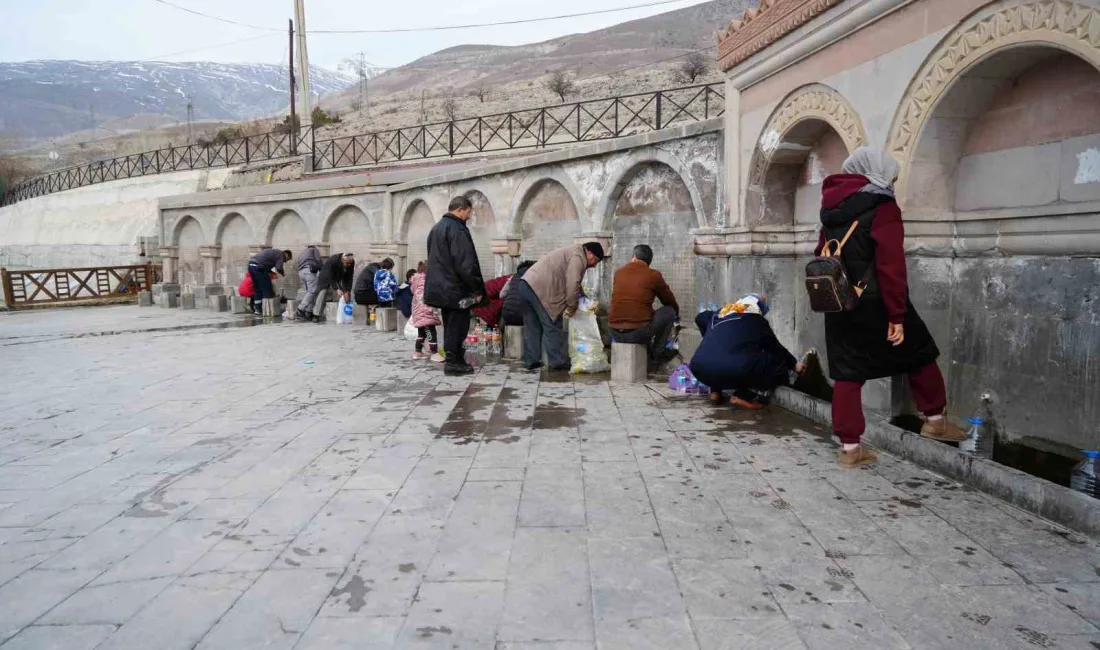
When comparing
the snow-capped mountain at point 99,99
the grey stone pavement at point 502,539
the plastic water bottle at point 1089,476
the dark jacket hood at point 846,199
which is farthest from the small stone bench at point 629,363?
the snow-capped mountain at point 99,99

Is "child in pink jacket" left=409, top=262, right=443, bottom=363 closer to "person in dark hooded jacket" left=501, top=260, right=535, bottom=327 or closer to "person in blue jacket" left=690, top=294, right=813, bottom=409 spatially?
"person in dark hooded jacket" left=501, top=260, right=535, bottom=327

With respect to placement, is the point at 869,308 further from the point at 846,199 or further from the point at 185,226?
the point at 185,226

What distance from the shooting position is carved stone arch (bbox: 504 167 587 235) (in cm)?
938

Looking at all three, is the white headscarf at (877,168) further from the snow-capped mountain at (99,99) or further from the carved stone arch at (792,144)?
the snow-capped mountain at (99,99)

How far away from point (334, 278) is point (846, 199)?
11.1m

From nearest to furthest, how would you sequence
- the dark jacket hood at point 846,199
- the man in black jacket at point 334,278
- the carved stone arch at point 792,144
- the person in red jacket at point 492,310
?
the dark jacket hood at point 846,199 < the carved stone arch at point 792,144 < the person in red jacket at point 492,310 < the man in black jacket at point 334,278

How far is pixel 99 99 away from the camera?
510 ft

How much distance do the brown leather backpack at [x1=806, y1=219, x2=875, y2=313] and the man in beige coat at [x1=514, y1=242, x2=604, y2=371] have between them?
3.71 meters

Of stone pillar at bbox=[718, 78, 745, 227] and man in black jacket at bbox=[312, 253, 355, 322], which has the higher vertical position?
stone pillar at bbox=[718, 78, 745, 227]

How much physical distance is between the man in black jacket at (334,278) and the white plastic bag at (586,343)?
691 centimetres

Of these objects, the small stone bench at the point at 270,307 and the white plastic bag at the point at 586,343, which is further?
the small stone bench at the point at 270,307

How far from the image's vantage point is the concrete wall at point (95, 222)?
2684 cm

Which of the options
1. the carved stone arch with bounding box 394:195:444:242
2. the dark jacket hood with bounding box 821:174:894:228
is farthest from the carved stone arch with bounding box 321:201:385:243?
the dark jacket hood with bounding box 821:174:894:228

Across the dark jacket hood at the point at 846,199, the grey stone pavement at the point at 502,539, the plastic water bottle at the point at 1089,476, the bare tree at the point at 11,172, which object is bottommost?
the grey stone pavement at the point at 502,539
